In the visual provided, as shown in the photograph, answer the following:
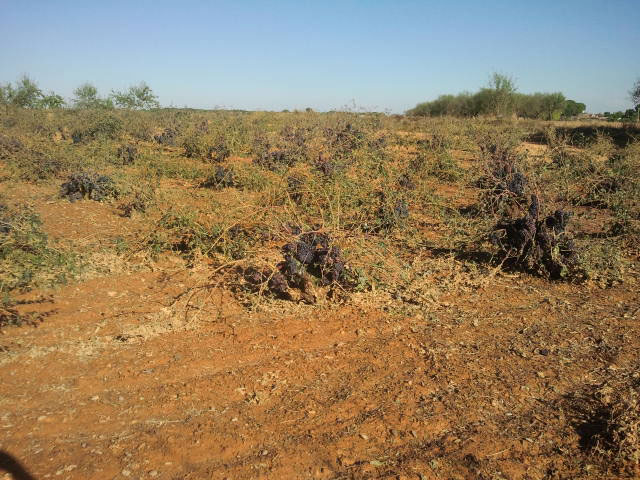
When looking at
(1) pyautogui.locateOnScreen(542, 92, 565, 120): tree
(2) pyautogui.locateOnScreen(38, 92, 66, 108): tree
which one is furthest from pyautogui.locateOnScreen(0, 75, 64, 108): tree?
(1) pyautogui.locateOnScreen(542, 92, 565, 120): tree

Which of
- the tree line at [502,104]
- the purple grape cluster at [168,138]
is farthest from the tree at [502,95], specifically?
the purple grape cluster at [168,138]

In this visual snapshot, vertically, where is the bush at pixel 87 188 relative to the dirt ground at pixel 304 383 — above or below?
above

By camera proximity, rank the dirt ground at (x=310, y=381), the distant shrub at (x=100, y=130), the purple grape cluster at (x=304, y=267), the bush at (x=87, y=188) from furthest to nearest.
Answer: the distant shrub at (x=100, y=130) < the bush at (x=87, y=188) < the purple grape cluster at (x=304, y=267) < the dirt ground at (x=310, y=381)

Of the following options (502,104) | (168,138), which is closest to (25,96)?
(168,138)

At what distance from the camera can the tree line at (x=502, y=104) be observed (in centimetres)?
2942

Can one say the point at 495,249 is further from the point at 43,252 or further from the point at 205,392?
the point at 43,252

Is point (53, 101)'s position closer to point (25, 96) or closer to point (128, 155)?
point (25, 96)

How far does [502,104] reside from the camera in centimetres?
2903

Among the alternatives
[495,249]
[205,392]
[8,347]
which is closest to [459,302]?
[495,249]

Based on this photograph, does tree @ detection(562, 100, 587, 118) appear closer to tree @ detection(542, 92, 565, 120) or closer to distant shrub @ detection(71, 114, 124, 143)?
tree @ detection(542, 92, 565, 120)

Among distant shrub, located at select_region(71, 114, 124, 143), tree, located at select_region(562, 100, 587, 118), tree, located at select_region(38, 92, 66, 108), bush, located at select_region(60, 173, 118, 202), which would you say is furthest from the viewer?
tree, located at select_region(562, 100, 587, 118)

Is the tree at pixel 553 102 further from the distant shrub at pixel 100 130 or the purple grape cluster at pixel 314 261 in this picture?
the purple grape cluster at pixel 314 261

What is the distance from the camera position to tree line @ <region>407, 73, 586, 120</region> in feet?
96.5

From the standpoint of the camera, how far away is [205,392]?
3.02m
